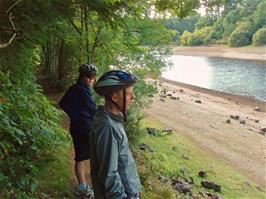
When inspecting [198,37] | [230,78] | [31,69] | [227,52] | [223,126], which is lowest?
[227,52]

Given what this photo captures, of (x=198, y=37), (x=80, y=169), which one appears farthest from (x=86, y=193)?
A: (x=198, y=37)

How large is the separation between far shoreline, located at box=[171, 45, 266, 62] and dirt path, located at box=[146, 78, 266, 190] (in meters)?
31.1

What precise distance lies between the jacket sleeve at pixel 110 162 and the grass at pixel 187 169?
12.9 ft

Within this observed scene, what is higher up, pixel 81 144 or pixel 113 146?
pixel 113 146

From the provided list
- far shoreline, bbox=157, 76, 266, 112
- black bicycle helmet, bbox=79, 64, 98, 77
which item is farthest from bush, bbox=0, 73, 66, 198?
far shoreline, bbox=157, 76, 266, 112

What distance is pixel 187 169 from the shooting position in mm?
10797

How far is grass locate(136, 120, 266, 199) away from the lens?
27.1 feet

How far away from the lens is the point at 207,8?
6.95m

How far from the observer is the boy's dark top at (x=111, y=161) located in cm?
273

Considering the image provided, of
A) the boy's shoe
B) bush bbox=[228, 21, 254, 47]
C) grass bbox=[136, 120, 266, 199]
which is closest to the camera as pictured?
the boy's shoe

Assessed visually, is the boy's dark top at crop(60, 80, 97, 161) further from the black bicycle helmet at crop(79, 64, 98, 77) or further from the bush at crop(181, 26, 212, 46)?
the bush at crop(181, 26, 212, 46)

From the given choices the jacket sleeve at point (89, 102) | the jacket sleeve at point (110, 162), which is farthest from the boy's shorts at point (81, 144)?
the jacket sleeve at point (110, 162)

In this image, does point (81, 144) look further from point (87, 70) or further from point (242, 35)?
point (242, 35)

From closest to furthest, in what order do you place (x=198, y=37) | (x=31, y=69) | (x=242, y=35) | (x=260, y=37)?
1. (x=31, y=69)
2. (x=260, y=37)
3. (x=242, y=35)
4. (x=198, y=37)
